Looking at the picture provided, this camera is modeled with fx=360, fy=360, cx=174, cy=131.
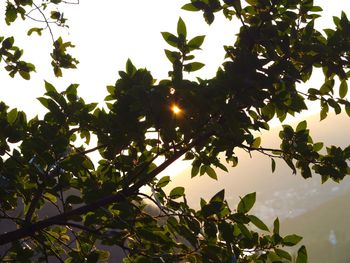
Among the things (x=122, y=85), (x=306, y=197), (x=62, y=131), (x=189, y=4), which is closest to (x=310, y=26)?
(x=189, y=4)

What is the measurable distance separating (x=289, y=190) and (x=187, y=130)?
111396mm

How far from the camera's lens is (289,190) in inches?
4225

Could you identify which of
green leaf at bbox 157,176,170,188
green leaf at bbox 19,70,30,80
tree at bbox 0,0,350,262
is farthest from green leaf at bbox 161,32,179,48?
green leaf at bbox 19,70,30,80

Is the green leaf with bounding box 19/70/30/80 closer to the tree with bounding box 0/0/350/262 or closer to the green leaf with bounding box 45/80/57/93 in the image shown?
the tree with bounding box 0/0/350/262

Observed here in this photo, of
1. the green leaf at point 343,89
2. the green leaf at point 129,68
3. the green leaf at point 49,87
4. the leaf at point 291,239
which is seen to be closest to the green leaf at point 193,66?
the green leaf at point 129,68

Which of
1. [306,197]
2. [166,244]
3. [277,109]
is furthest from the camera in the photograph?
[306,197]

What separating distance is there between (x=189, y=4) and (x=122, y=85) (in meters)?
0.81

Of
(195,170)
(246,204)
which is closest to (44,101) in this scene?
(195,170)

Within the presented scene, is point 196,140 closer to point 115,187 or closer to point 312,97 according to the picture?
point 115,187

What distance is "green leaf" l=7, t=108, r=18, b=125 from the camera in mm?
3265

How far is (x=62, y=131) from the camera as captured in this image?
323 centimetres

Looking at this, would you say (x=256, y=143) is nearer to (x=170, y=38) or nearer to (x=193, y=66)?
(x=193, y=66)

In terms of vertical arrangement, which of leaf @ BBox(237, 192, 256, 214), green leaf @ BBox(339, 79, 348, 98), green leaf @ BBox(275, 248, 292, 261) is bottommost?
green leaf @ BBox(275, 248, 292, 261)

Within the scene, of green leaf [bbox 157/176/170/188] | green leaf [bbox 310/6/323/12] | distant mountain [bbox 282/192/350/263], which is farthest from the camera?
distant mountain [bbox 282/192/350/263]
